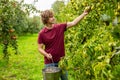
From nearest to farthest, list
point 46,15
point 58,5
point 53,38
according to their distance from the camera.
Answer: point 46,15 < point 53,38 < point 58,5

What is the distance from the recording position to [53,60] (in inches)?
175

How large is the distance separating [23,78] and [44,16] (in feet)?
14.5

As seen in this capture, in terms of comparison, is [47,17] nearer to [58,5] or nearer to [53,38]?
[53,38]

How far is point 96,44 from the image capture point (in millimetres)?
2807

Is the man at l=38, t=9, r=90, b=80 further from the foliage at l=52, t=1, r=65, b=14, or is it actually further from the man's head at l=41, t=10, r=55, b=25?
the foliage at l=52, t=1, r=65, b=14

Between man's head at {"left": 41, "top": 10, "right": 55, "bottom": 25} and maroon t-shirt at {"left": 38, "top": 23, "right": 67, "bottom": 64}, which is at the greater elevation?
man's head at {"left": 41, "top": 10, "right": 55, "bottom": 25}

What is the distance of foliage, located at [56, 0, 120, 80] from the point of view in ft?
5.45

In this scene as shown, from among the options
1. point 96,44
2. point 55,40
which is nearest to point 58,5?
point 55,40

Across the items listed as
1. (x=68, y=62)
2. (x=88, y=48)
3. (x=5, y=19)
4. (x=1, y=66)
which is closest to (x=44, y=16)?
(x=68, y=62)

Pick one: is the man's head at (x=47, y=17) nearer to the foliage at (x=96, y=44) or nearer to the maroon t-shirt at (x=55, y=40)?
the maroon t-shirt at (x=55, y=40)

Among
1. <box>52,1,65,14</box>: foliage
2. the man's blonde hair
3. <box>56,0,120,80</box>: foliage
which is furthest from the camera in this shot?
<box>52,1,65,14</box>: foliage

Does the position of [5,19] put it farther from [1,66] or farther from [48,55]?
[48,55]

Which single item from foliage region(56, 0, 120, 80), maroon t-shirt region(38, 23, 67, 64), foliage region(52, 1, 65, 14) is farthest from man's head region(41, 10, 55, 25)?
foliage region(52, 1, 65, 14)

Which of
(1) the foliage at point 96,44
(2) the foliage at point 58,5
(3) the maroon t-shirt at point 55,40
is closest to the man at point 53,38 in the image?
(3) the maroon t-shirt at point 55,40
